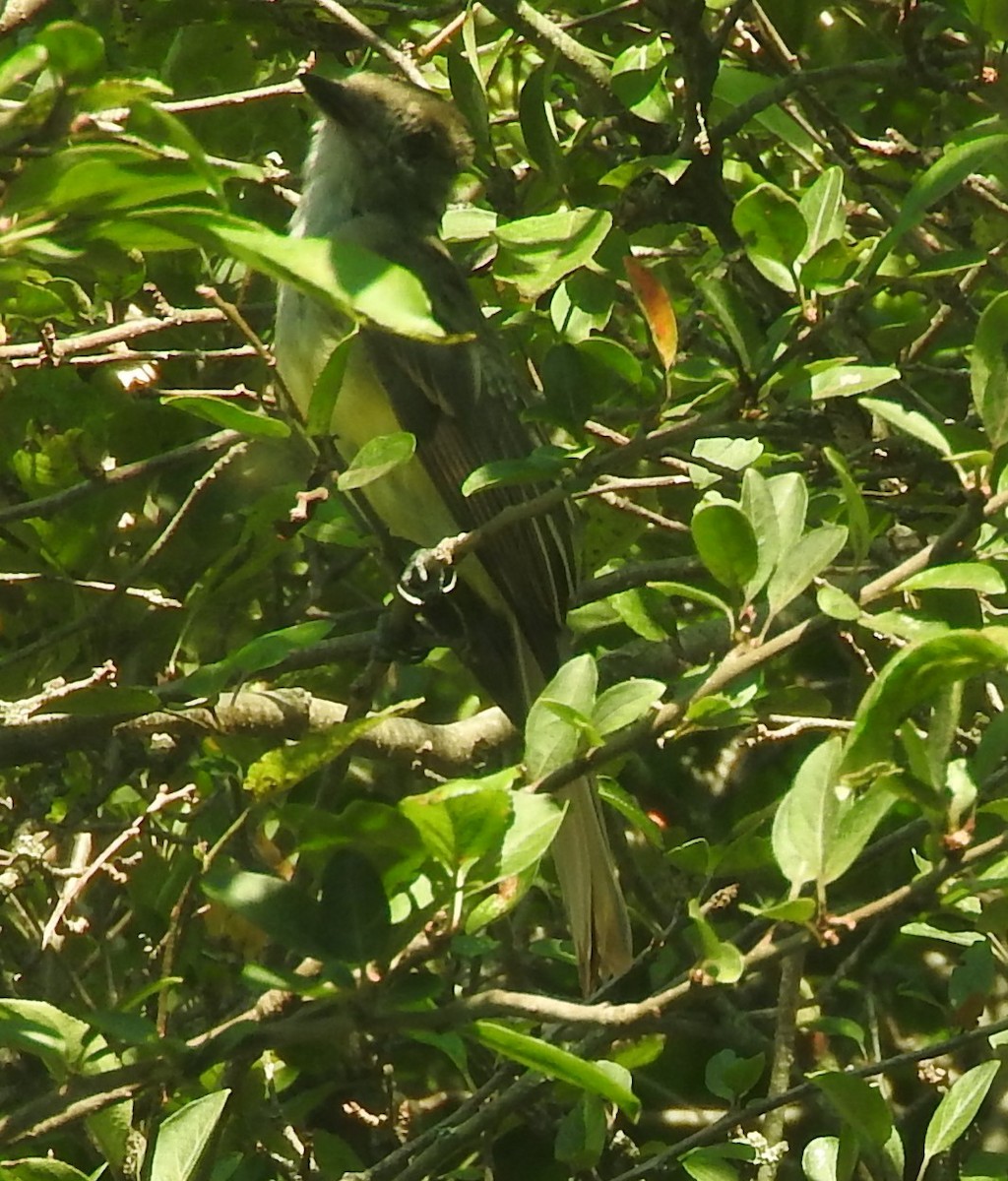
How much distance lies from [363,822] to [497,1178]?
204 centimetres

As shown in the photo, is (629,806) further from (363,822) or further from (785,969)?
(785,969)

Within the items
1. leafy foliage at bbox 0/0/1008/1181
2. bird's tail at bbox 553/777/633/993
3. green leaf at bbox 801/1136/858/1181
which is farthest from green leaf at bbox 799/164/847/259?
green leaf at bbox 801/1136/858/1181

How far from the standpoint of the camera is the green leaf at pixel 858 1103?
2813 millimetres

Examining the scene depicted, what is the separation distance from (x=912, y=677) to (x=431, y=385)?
2402 mm

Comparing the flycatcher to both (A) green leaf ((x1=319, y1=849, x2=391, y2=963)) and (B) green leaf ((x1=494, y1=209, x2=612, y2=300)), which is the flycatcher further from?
(A) green leaf ((x1=319, y1=849, x2=391, y2=963))

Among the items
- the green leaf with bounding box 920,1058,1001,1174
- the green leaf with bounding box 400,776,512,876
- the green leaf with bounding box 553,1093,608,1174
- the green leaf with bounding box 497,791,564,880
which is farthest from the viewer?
the green leaf with bounding box 553,1093,608,1174

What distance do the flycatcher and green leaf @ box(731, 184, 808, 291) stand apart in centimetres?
122

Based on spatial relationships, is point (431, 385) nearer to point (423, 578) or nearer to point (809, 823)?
point (423, 578)

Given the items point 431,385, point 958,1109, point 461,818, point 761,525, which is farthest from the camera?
point 431,385

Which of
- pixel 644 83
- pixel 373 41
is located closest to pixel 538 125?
pixel 644 83

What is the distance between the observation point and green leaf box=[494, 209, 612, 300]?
2.74 meters

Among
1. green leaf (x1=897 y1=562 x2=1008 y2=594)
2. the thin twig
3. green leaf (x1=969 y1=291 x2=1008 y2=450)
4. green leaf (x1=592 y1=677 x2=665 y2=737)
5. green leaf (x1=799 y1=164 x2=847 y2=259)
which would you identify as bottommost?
green leaf (x1=592 y1=677 x2=665 y2=737)

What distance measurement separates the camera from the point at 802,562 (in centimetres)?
266

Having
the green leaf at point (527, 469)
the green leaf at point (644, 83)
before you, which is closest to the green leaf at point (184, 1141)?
the green leaf at point (527, 469)
